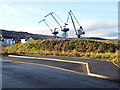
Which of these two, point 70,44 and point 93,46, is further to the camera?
point 70,44

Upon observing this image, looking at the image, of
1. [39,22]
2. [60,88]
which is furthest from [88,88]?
[39,22]

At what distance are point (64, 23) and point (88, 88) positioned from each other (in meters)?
68.4

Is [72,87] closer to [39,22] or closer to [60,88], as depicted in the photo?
[60,88]

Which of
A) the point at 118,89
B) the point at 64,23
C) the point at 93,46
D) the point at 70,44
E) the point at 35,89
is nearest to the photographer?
the point at 35,89

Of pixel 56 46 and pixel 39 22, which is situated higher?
pixel 39 22

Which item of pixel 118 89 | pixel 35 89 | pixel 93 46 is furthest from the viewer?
pixel 93 46

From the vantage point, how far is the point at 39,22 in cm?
8906

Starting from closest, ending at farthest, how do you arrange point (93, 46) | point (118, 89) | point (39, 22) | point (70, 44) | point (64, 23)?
point (118, 89) < point (93, 46) < point (70, 44) < point (64, 23) < point (39, 22)

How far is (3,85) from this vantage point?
22.6ft

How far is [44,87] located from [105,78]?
4.09 metres

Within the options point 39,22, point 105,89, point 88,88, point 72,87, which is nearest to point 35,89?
point 72,87

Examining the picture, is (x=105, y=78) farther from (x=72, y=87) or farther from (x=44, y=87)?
(x=44, y=87)

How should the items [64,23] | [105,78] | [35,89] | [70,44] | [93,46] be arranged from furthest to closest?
1. [64,23]
2. [70,44]
3. [93,46]
4. [105,78]
5. [35,89]

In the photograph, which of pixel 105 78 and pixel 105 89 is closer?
pixel 105 89
